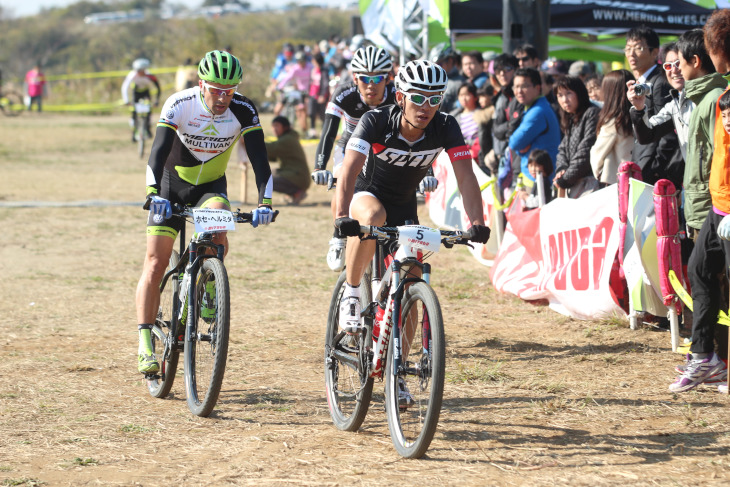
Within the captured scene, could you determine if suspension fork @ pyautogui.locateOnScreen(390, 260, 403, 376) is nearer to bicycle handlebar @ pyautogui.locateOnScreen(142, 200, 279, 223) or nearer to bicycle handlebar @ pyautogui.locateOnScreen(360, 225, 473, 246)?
bicycle handlebar @ pyautogui.locateOnScreen(360, 225, 473, 246)

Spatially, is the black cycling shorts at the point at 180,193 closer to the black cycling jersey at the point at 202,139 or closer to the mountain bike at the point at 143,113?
the black cycling jersey at the point at 202,139

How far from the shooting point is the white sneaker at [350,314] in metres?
5.30

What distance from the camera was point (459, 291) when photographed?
30.7 ft

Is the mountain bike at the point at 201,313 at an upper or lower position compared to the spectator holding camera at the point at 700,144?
lower

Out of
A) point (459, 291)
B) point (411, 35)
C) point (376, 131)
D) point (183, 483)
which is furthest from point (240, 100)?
point (411, 35)

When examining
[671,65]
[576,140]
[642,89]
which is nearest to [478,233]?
[642,89]

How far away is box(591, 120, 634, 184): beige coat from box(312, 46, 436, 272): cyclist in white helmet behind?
1.84 m

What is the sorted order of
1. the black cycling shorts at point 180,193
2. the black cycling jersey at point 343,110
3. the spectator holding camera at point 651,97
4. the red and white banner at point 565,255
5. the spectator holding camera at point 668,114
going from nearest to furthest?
1. the black cycling shorts at point 180,193
2. the spectator holding camera at point 668,114
3. the spectator holding camera at point 651,97
4. the red and white banner at point 565,255
5. the black cycling jersey at point 343,110

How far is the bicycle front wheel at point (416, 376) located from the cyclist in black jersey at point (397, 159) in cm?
49

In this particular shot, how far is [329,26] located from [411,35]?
85325mm

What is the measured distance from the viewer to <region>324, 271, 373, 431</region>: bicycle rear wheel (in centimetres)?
514

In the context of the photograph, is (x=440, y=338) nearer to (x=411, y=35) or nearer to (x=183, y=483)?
(x=183, y=483)

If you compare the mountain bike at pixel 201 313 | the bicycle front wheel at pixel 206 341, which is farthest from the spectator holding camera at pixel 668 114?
the bicycle front wheel at pixel 206 341

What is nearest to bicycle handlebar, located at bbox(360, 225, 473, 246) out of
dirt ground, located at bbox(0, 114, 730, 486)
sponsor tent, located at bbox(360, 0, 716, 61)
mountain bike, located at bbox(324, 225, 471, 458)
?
mountain bike, located at bbox(324, 225, 471, 458)
